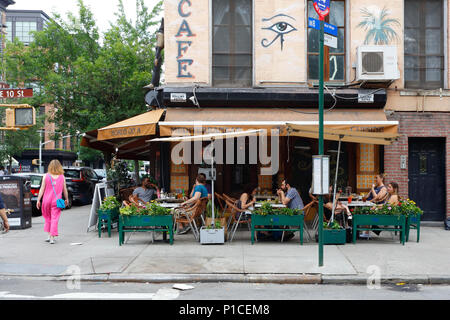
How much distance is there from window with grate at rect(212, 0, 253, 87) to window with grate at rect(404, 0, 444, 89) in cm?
439

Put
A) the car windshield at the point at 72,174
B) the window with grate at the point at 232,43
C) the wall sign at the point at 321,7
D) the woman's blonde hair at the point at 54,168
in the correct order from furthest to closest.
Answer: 1. the car windshield at the point at 72,174
2. the window with grate at the point at 232,43
3. the woman's blonde hair at the point at 54,168
4. the wall sign at the point at 321,7

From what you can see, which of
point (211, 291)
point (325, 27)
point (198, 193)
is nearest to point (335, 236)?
point (198, 193)

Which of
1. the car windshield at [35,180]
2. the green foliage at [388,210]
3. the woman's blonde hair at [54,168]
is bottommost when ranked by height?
the green foliage at [388,210]

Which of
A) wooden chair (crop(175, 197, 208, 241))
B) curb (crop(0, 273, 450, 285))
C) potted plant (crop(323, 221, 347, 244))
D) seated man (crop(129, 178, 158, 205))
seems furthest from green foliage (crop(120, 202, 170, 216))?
potted plant (crop(323, 221, 347, 244))

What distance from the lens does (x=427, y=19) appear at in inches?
513

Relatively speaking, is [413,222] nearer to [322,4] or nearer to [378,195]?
[378,195]

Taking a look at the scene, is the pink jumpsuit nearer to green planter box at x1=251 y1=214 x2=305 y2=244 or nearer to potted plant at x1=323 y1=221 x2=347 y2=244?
green planter box at x1=251 y1=214 x2=305 y2=244

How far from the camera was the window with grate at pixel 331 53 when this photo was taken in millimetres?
12867

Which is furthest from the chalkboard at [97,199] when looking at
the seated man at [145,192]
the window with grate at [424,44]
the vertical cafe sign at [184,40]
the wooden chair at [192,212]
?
the window with grate at [424,44]

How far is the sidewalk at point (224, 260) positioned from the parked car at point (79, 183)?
8.87 metres

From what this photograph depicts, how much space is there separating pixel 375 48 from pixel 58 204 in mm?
8679

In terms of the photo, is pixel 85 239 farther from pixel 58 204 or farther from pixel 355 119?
pixel 355 119

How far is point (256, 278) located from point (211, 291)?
89 cm

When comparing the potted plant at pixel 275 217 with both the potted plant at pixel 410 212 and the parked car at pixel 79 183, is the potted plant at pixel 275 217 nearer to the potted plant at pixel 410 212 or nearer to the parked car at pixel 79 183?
the potted plant at pixel 410 212
